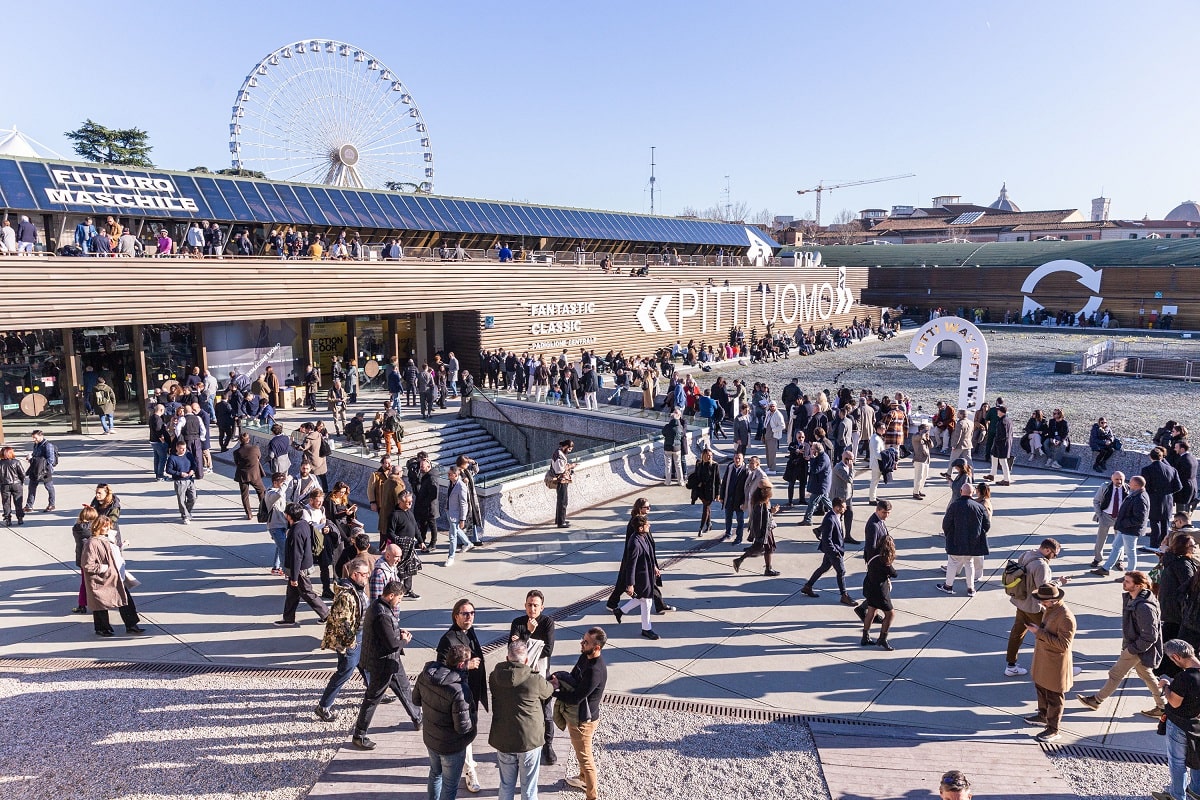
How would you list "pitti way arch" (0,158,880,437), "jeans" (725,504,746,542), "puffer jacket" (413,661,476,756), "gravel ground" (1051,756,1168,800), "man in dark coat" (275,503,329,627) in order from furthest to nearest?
1. "pitti way arch" (0,158,880,437)
2. "jeans" (725,504,746,542)
3. "man in dark coat" (275,503,329,627)
4. "gravel ground" (1051,756,1168,800)
5. "puffer jacket" (413,661,476,756)

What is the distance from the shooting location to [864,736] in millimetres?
6910

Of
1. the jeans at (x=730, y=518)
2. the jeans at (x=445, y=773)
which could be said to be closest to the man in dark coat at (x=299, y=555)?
the jeans at (x=445, y=773)

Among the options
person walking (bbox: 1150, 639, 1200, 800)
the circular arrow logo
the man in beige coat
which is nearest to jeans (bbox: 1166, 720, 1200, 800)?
person walking (bbox: 1150, 639, 1200, 800)

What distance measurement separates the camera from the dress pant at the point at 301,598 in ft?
28.6

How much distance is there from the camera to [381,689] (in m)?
6.44

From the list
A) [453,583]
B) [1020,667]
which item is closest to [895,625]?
[1020,667]

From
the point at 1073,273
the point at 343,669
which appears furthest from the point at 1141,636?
the point at 1073,273

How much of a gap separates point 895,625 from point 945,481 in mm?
7435

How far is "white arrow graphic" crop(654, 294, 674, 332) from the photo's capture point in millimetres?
35216

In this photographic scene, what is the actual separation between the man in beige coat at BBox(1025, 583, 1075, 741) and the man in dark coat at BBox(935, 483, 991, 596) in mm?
2551

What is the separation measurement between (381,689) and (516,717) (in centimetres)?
171

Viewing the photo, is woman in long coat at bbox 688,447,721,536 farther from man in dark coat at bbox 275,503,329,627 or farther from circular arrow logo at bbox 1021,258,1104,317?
circular arrow logo at bbox 1021,258,1104,317

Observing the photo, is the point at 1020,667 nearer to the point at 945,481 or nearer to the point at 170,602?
the point at 945,481

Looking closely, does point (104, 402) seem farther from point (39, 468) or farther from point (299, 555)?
point (299, 555)
